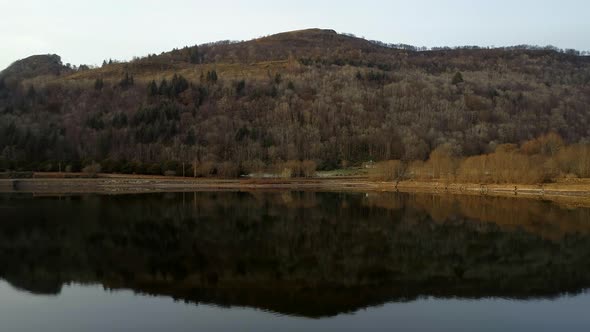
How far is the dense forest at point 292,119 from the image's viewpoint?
8725cm

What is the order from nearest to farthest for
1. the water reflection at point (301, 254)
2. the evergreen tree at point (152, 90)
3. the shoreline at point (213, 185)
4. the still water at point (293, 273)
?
the still water at point (293, 273) → the water reflection at point (301, 254) → the shoreline at point (213, 185) → the evergreen tree at point (152, 90)

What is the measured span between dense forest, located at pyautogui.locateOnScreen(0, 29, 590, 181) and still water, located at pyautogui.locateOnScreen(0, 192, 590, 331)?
39.6 m

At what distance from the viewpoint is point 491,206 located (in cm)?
4366

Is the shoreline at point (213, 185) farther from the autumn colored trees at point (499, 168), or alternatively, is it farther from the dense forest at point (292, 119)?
the dense forest at point (292, 119)

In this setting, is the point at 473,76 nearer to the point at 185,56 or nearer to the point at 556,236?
the point at 185,56

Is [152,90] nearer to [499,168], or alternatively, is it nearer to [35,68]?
[499,168]

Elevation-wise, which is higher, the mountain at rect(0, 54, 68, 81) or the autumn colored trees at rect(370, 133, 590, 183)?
the mountain at rect(0, 54, 68, 81)

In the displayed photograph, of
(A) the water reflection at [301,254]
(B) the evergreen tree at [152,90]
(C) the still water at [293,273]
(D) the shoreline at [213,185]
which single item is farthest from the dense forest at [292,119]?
(C) the still water at [293,273]

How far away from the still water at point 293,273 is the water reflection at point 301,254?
82 mm

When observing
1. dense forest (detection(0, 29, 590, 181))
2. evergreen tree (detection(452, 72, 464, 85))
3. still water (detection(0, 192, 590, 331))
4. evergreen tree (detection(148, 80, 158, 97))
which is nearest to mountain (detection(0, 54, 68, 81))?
dense forest (detection(0, 29, 590, 181))

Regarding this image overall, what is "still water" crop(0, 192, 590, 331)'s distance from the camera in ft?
46.9

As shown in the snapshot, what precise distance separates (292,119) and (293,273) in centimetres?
8989

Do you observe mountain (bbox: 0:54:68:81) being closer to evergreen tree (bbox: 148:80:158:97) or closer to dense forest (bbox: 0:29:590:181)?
dense forest (bbox: 0:29:590:181)

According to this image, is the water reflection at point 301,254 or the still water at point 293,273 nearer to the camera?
the still water at point 293,273
